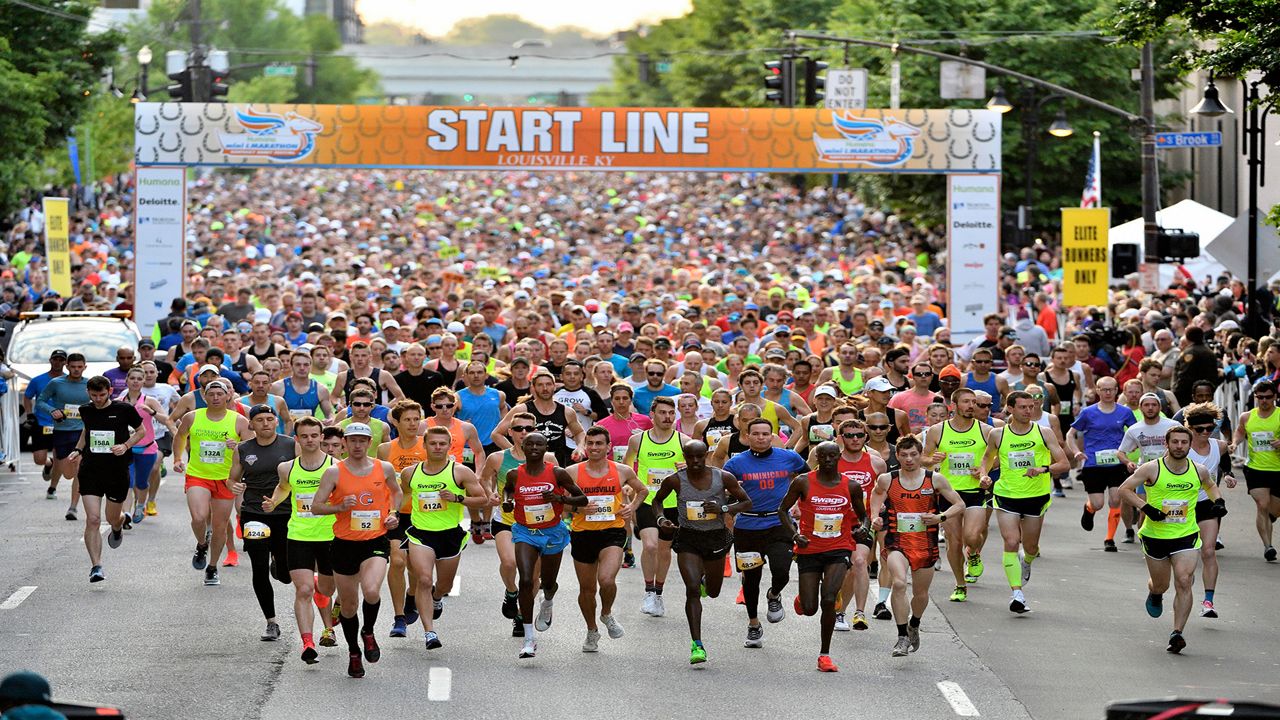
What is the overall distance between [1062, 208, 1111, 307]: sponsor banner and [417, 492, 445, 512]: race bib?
1573 cm

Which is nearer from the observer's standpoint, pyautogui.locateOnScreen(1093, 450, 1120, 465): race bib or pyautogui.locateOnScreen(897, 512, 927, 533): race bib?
pyautogui.locateOnScreen(897, 512, 927, 533): race bib

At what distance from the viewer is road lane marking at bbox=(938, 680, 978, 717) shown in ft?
35.6

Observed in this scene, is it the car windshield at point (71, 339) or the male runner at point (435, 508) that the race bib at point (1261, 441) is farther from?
the car windshield at point (71, 339)

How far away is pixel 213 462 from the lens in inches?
591

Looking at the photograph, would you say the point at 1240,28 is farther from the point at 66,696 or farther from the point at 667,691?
the point at 66,696

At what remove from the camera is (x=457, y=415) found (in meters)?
16.6

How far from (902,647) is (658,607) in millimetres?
2271

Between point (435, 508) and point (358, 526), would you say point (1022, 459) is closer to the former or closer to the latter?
point (435, 508)

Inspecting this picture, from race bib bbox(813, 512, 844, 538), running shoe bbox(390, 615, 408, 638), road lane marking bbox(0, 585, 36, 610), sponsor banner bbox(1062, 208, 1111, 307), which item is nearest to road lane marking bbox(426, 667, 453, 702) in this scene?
running shoe bbox(390, 615, 408, 638)

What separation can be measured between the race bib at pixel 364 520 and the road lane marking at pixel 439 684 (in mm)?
937

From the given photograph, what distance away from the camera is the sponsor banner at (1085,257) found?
2666 centimetres

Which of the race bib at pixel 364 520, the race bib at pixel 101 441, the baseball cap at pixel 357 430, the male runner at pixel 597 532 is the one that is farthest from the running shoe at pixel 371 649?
the race bib at pixel 101 441

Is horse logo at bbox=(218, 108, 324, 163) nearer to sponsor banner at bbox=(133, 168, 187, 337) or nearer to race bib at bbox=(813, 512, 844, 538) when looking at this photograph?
sponsor banner at bbox=(133, 168, 187, 337)

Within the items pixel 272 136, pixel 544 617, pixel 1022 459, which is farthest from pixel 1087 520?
pixel 272 136
